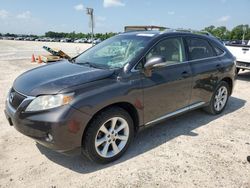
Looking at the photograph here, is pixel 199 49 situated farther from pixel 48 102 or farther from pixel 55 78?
pixel 48 102

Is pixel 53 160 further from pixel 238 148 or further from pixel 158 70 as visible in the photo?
pixel 238 148

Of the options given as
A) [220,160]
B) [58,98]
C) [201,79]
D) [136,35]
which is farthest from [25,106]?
[201,79]

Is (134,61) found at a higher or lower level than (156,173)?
higher

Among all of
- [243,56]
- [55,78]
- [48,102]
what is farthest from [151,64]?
[243,56]

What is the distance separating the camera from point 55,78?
301cm

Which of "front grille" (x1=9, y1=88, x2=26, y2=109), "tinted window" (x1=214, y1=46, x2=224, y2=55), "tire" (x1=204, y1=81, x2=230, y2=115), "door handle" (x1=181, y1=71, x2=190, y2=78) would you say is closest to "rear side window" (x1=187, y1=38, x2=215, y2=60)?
"tinted window" (x1=214, y1=46, x2=224, y2=55)

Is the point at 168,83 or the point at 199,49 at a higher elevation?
the point at 199,49

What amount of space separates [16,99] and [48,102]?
A: 59 cm

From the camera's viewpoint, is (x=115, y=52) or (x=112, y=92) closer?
(x=112, y=92)

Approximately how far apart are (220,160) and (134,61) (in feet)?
6.16

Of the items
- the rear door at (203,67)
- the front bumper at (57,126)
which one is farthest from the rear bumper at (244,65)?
the front bumper at (57,126)

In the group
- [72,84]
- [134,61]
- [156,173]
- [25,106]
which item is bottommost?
[156,173]

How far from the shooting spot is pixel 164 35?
12.1 ft

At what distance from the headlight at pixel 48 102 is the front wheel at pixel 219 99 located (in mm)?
3221
